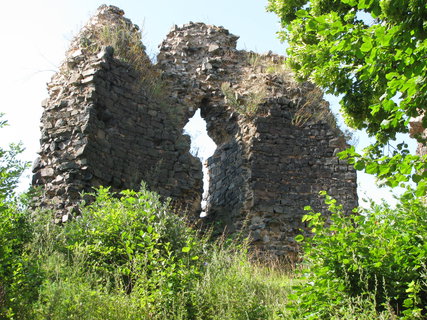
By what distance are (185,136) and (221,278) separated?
17.8ft

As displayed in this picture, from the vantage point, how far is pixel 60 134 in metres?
9.95

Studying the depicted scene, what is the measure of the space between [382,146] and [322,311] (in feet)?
11.7

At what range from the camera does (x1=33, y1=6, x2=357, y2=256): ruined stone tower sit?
9.86 metres

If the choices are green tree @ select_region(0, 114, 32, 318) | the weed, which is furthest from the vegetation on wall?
green tree @ select_region(0, 114, 32, 318)

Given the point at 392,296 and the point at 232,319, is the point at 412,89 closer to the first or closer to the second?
the point at 392,296

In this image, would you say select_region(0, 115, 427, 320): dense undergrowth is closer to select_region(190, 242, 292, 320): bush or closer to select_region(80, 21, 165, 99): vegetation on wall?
select_region(190, 242, 292, 320): bush

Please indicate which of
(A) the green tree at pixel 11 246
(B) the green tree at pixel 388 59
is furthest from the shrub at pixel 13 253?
(B) the green tree at pixel 388 59

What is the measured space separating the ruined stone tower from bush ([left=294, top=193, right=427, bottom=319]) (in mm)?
Result: 4186

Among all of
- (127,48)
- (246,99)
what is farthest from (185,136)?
(127,48)

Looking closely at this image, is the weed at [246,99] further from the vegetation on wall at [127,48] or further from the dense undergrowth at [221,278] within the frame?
the dense undergrowth at [221,278]

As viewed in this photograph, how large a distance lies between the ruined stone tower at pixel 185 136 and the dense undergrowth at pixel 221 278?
9.04ft

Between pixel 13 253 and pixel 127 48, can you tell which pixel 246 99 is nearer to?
pixel 127 48

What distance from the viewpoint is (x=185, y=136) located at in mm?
11156

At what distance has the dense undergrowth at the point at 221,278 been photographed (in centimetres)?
504
